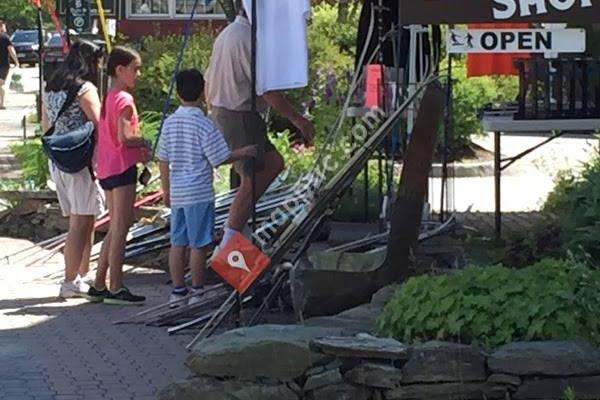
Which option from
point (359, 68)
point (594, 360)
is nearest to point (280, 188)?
point (359, 68)

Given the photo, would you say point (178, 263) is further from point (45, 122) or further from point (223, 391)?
point (223, 391)

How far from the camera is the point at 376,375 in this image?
5.55 m

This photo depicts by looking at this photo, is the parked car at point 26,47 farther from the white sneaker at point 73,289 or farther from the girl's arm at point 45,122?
the white sneaker at point 73,289

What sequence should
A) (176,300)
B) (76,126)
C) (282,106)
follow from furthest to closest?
(76,126), (176,300), (282,106)

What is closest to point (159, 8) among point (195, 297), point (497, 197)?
point (497, 197)

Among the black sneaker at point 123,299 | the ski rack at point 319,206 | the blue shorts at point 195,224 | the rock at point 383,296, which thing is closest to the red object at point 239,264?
the ski rack at point 319,206

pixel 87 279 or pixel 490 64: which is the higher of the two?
pixel 490 64

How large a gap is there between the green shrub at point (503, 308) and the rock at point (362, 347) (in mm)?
195

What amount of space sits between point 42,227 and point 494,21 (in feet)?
20.8

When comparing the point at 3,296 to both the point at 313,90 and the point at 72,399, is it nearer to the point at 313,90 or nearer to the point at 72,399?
the point at 72,399

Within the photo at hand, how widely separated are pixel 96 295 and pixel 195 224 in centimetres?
125

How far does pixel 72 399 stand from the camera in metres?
6.41

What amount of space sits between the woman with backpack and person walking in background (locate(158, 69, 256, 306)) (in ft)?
2.96

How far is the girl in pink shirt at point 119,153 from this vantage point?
8.62 metres
